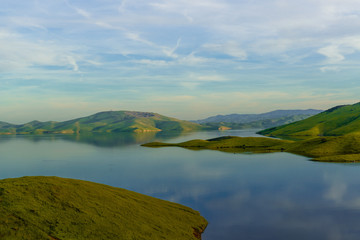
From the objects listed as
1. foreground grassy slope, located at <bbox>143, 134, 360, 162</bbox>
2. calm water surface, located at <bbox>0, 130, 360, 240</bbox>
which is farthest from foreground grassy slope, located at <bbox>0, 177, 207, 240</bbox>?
foreground grassy slope, located at <bbox>143, 134, 360, 162</bbox>

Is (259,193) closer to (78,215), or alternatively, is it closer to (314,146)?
(78,215)

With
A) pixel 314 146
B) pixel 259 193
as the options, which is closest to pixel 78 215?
pixel 259 193

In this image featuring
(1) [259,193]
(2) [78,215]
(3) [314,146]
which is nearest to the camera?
(2) [78,215]

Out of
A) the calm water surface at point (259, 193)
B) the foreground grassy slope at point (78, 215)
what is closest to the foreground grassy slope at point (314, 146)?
the calm water surface at point (259, 193)

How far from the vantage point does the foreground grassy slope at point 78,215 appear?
99.3 ft

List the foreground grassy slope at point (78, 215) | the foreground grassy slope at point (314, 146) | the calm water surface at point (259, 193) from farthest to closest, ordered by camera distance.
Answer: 1. the foreground grassy slope at point (314, 146)
2. the calm water surface at point (259, 193)
3. the foreground grassy slope at point (78, 215)

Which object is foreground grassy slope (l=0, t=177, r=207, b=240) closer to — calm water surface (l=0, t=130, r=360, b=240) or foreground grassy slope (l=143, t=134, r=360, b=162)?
calm water surface (l=0, t=130, r=360, b=240)

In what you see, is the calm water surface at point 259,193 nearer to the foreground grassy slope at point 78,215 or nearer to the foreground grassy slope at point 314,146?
the foreground grassy slope at point 78,215

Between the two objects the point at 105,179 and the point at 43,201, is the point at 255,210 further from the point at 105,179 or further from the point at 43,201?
the point at 105,179

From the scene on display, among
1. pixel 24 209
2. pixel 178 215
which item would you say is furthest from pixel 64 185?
pixel 178 215

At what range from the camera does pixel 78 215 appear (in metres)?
34.4

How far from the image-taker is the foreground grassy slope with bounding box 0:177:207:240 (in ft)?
99.3

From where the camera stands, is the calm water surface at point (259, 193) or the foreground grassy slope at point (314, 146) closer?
the calm water surface at point (259, 193)

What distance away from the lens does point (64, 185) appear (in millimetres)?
40938
